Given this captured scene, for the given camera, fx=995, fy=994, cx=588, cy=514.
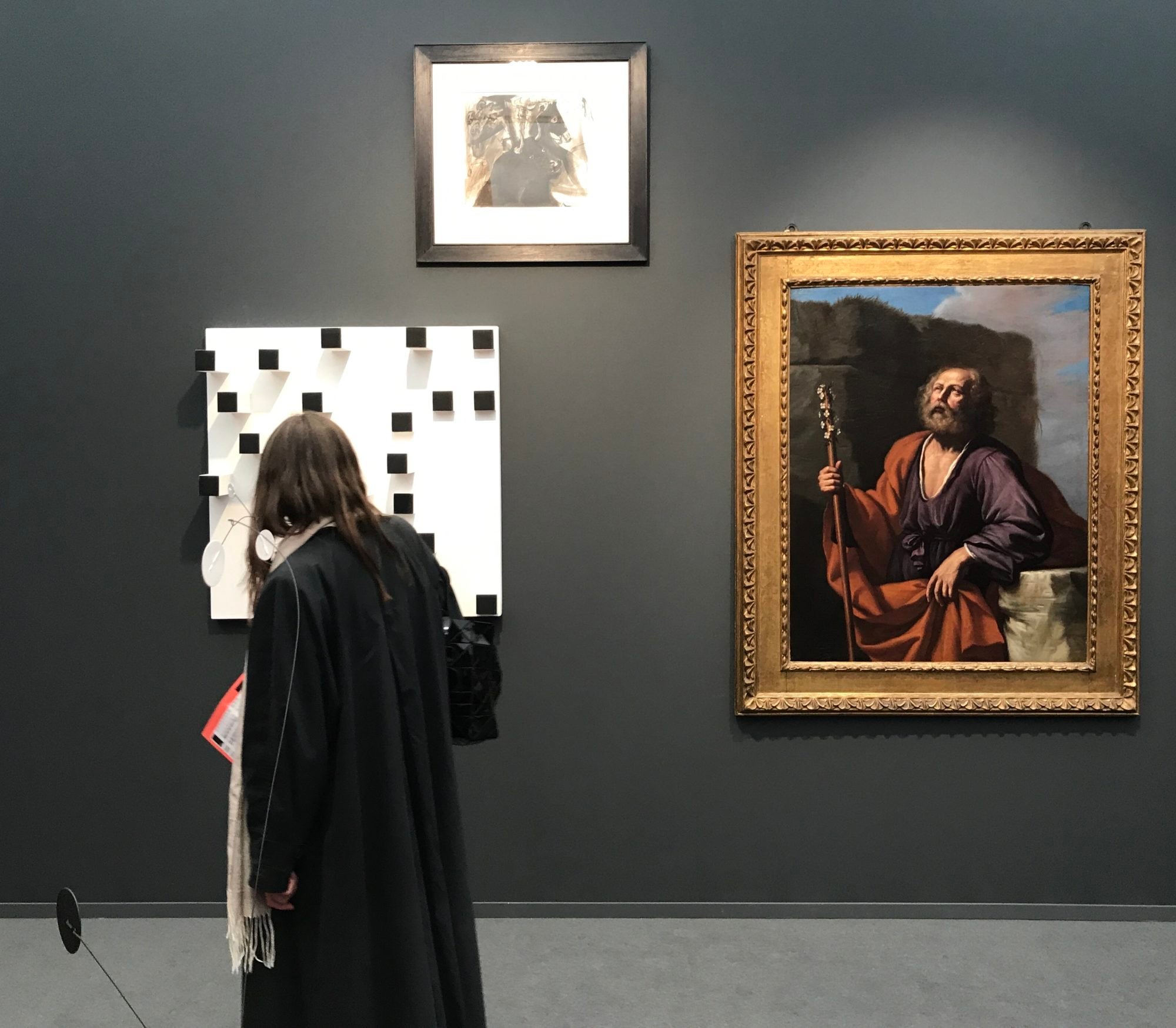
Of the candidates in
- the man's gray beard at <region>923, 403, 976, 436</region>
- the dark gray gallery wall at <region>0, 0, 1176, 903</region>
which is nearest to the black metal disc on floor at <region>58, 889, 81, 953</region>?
the dark gray gallery wall at <region>0, 0, 1176, 903</region>

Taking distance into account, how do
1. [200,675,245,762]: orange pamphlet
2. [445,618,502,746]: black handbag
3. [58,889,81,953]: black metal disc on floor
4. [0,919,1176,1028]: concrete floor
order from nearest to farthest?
[58,889,81,953]: black metal disc on floor → [200,675,245,762]: orange pamphlet → [445,618,502,746]: black handbag → [0,919,1176,1028]: concrete floor

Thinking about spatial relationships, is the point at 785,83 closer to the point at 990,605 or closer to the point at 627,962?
the point at 990,605

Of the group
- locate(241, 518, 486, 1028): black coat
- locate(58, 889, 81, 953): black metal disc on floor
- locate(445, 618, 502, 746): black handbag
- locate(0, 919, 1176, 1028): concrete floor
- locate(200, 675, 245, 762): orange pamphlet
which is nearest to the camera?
locate(58, 889, 81, 953): black metal disc on floor

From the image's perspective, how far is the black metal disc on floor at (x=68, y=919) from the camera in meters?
1.61

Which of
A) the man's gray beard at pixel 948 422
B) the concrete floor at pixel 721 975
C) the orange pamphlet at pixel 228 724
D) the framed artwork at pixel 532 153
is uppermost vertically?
the framed artwork at pixel 532 153

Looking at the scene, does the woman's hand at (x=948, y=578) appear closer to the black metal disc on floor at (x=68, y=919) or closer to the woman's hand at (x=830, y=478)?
the woman's hand at (x=830, y=478)

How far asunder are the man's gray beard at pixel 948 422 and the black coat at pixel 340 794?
1.84 m

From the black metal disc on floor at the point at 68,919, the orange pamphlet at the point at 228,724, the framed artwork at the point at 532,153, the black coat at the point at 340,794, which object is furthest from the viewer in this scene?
the framed artwork at the point at 532,153

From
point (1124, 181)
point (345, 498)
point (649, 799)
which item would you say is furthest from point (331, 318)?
point (1124, 181)

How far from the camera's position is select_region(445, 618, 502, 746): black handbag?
213 centimetres

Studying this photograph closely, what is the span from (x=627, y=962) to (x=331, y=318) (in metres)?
2.13

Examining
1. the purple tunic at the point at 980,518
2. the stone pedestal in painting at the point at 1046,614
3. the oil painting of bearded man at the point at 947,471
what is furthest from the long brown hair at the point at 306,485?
the stone pedestal in painting at the point at 1046,614

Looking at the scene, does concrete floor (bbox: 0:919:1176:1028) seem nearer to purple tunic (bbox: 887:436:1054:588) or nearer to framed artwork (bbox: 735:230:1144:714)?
framed artwork (bbox: 735:230:1144:714)

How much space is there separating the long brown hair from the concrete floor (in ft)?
4.82
